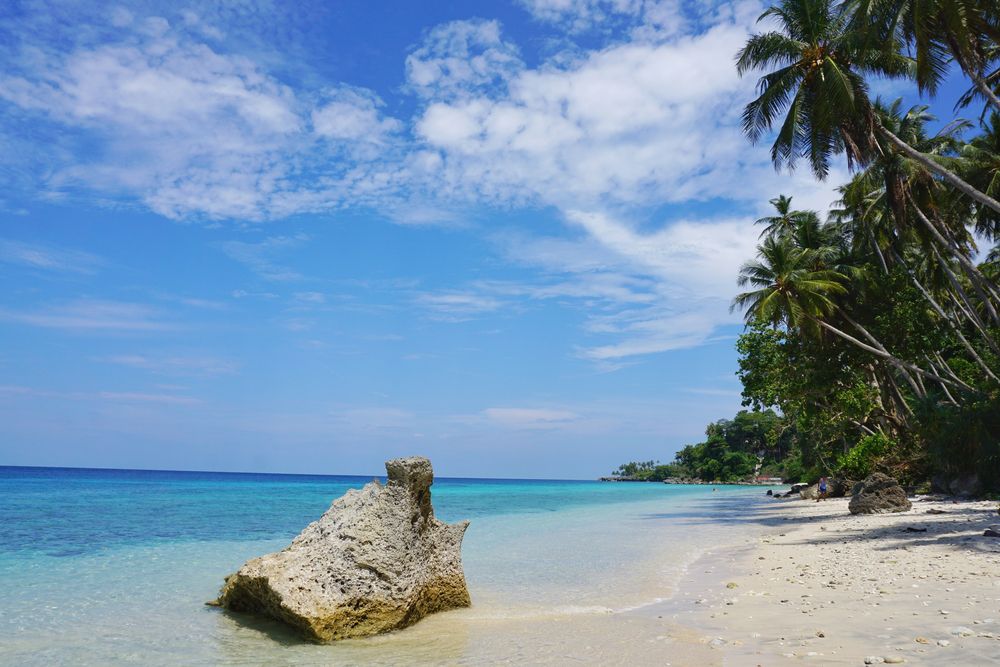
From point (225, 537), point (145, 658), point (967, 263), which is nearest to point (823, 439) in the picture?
point (967, 263)

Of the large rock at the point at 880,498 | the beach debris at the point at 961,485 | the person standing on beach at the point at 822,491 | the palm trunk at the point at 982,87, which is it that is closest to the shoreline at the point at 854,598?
the large rock at the point at 880,498

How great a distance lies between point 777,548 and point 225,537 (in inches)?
545

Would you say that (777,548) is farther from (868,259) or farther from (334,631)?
(868,259)

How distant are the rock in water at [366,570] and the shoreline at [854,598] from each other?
301 cm

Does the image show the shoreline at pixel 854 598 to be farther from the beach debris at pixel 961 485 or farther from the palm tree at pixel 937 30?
the palm tree at pixel 937 30

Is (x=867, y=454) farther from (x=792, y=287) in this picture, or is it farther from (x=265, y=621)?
(x=265, y=621)

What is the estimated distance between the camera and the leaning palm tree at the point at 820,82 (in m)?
17.5

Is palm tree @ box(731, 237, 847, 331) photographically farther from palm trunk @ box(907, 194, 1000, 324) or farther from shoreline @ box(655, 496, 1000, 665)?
shoreline @ box(655, 496, 1000, 665)

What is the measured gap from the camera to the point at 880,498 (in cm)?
1977

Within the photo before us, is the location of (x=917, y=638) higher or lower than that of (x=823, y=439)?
lower

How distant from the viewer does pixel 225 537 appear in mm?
17484

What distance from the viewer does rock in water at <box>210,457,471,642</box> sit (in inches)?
288

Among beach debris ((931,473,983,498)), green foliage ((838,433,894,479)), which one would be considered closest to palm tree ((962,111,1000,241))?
beach debris ((931,473,983,498))

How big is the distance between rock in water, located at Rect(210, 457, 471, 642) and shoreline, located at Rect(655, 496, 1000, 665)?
9.88 ft
